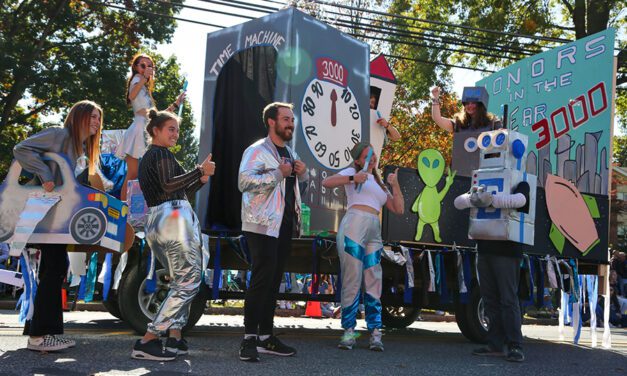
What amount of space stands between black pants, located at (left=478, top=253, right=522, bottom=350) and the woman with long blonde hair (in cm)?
341

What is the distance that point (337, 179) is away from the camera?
603 cm

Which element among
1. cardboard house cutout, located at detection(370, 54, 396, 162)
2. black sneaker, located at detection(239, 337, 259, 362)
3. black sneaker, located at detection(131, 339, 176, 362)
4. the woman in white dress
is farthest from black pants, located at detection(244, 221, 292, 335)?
cardboard house cutout, located at detection(370, 54, 396, 162)

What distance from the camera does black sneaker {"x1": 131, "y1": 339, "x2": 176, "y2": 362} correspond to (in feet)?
15.3

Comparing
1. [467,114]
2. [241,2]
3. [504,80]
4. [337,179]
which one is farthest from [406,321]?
[241,2]

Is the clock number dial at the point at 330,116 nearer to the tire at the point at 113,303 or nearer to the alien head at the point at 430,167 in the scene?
the alien head at the point at 430,167

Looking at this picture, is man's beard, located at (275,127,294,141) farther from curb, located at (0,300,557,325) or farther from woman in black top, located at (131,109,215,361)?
curb, located at (0,300,557,325)

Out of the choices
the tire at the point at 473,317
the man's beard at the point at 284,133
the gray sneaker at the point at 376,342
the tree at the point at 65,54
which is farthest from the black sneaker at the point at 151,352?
the tree at the point at 65,54

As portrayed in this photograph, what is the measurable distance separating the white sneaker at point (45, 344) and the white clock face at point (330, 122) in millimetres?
3385

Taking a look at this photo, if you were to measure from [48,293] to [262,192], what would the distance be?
1649mm

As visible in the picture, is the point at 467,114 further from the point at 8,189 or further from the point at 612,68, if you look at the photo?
the point at 8,189

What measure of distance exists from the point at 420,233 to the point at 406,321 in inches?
92.1

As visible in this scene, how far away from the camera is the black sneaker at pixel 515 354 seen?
225 inches

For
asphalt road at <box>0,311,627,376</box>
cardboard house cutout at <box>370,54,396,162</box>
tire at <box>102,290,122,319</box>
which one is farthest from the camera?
cardboard house cutout at <box>370,54,396,162</box>

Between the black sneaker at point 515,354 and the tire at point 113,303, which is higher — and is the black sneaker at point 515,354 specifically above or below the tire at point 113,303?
below
